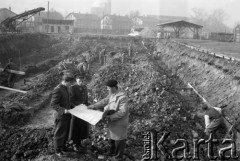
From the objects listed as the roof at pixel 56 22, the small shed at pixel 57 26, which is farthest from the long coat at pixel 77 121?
the roof at pixel 56 22

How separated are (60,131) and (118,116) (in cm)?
126

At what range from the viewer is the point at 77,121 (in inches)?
219

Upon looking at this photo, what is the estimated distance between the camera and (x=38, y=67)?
18953 mm

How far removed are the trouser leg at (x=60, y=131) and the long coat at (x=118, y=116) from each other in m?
0.87

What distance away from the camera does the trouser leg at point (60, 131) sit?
513cm

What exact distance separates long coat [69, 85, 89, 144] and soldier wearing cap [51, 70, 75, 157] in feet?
0.70

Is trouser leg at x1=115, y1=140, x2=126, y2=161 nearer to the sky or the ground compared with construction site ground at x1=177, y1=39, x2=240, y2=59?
nearer to the ground

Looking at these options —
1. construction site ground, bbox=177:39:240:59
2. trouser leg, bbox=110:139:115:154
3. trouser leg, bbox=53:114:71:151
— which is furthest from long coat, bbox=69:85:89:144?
construction site ground, bbox=177:39:240:59

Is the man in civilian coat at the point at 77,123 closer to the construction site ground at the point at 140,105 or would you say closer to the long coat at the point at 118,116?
the construction site ground at the point at 140,105

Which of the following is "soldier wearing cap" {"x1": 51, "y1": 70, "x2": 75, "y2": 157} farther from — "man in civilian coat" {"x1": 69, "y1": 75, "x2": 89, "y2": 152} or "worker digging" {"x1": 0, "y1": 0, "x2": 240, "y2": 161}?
"man in civilian coat" {"x1": 69, "y1": 75, "x2": 89, "y2": 152}

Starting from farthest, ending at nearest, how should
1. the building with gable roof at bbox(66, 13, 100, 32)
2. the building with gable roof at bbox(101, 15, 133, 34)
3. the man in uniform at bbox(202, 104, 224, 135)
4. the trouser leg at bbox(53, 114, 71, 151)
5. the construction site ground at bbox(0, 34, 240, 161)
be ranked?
the building with gable roof at bbox(66, 13, 100, 32) < the building with gable roof at bbox(101, 15, 133, 34) < the man in uniform at bbox(202, 104, 224, 135) < the construction site ground at bbox(0, 34, 240, 161) < the trouser leg at bbox(53, 114, 71, 151)

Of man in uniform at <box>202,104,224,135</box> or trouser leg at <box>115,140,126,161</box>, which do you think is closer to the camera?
trouser leg at <box>115,140,126,161</box>

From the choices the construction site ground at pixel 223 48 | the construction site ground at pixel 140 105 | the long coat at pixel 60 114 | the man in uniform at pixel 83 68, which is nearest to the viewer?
the long coat at pixel 60 114

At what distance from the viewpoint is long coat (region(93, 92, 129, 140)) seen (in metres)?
4.81
